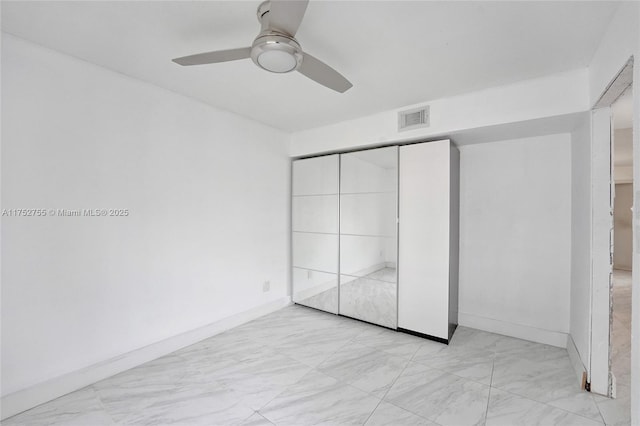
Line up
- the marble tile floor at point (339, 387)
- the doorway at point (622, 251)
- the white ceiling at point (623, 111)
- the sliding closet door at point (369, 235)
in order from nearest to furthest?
the marble tile floor at point (339, 387)
the doorway at point (622, 251)
the white ceiling at point (623, 111)
the sliding closet door at point (369, 235)

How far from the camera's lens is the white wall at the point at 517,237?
2867mm

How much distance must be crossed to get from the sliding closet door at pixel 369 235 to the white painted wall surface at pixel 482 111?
208 millimetres

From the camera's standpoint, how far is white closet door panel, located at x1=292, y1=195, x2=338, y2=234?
3.70m

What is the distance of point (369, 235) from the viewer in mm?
3391

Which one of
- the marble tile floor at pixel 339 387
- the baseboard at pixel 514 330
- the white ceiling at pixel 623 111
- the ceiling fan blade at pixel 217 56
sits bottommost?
the marble tile floor at pixel 339 387

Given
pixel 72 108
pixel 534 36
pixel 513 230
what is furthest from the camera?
pixel 513 230

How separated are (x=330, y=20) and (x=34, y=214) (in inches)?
92.0

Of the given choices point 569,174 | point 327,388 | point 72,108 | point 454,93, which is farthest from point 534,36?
point 72,108

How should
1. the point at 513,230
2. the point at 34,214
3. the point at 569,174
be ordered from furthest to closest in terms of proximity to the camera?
the point at 513,230 → the point at 569,174 → the point at 34,214

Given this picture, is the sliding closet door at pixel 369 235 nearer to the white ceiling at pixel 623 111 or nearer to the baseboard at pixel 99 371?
the baseboard at pixel 99 371

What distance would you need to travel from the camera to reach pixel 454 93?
265 cm

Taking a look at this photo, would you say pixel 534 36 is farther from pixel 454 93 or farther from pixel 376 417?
pixel 376 417

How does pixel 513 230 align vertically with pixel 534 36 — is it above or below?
below

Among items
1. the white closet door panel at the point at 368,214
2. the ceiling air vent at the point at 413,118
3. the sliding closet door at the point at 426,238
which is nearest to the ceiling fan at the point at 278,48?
the ceiling air vent at the point at 413,118
